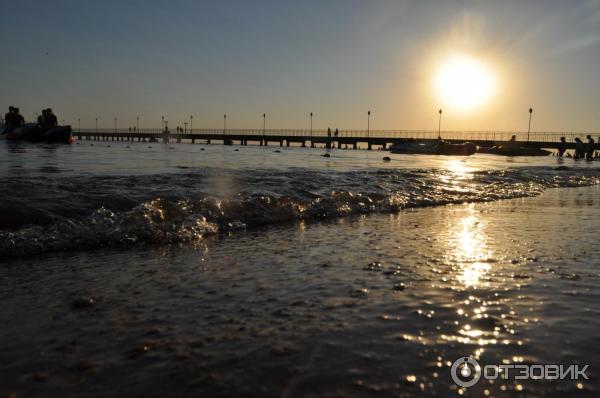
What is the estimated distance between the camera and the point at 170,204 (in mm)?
7016

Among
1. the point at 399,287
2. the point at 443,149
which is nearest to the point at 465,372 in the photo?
the point at 399,287

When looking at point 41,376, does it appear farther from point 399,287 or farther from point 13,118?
point 13,118

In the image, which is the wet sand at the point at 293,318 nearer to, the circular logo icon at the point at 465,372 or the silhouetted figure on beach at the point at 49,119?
the circular logo icon at the point at 465,372

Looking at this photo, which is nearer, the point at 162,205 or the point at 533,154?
the point at 162,205

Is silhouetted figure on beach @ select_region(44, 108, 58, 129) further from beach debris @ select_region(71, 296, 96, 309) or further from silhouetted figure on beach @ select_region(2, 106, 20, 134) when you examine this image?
beach debris @ select_region(71, 296, 96, 309)

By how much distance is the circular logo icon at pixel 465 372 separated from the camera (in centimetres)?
216

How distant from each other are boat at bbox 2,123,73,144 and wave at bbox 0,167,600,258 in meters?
30.3

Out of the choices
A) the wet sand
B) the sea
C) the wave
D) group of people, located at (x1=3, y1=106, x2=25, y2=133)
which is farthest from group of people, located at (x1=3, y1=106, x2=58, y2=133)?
the wet sand

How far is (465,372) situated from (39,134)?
134ft

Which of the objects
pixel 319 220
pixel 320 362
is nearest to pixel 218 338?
pixel 320 362

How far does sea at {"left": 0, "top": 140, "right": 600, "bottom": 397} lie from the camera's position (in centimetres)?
218

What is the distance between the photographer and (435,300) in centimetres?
335

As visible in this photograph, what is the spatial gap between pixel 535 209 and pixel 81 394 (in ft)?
31.7

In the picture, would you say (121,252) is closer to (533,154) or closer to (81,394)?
(81,394)
